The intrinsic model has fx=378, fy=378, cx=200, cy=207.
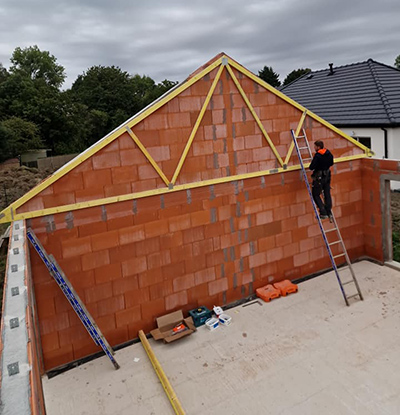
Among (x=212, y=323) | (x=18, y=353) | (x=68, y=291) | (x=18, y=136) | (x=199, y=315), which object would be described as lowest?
(x=212, y=323)

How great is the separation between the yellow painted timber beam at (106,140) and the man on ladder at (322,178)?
2563 mm

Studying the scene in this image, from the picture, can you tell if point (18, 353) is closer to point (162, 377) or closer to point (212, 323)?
point (162, 377)

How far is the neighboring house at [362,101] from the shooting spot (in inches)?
523

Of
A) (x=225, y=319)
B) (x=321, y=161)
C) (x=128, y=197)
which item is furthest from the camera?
(x=321, y=161)

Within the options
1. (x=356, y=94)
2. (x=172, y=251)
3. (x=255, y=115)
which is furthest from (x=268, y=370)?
(x=356, y=94)

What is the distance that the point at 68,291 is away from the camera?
5.55m

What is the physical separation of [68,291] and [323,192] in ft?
16.9

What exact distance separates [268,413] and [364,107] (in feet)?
42.0

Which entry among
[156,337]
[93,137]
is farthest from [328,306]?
[93,137]

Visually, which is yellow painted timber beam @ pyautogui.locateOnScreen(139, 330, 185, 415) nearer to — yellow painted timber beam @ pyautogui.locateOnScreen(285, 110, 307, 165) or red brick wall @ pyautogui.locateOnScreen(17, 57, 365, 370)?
red brick wall @ pyautogui.locateOnScreen(17, 57, 365, 370)

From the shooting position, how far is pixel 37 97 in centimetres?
2836

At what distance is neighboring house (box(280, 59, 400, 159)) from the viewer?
13297 mm

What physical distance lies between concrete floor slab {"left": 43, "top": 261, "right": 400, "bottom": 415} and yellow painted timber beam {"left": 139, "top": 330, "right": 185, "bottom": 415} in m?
0.09

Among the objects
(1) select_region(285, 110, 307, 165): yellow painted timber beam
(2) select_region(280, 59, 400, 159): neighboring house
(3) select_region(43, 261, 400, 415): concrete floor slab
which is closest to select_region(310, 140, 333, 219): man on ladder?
(1) select_region(285, 110, 307, 165): yellow painted timber beam
